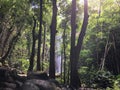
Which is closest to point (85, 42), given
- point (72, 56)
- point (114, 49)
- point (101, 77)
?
point (114, 49)

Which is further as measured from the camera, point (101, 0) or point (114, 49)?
point (101, 0)

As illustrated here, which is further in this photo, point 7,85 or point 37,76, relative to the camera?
point 37,76

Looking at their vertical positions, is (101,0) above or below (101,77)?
above

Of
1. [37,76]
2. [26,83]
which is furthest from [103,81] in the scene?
[26,83]

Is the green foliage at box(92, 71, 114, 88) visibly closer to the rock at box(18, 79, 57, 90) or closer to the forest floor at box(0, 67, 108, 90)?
the forest floor at box(0, 67, 108, 90)

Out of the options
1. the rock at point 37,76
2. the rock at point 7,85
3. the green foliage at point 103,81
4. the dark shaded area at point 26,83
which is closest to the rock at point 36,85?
the dark shaded area at point 26,83

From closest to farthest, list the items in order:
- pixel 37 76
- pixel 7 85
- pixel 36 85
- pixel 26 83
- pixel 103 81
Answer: pixel 36 85
pixel 26 83
pixel 7 85
pixel 37 76
pixel 103 81

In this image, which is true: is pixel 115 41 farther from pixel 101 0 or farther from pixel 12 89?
pixel 12 89

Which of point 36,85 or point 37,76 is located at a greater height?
point 37,76

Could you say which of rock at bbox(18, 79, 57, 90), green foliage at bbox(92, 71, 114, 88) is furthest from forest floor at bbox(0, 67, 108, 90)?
green foliage at bbox(92, 71, 114, 88)

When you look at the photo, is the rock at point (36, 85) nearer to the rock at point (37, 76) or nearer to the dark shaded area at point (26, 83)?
the dark shaded area at point (26, 83)

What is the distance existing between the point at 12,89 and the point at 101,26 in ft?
71.5

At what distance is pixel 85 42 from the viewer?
36.1 metres

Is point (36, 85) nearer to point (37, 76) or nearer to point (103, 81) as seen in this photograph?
point (37, 76)
